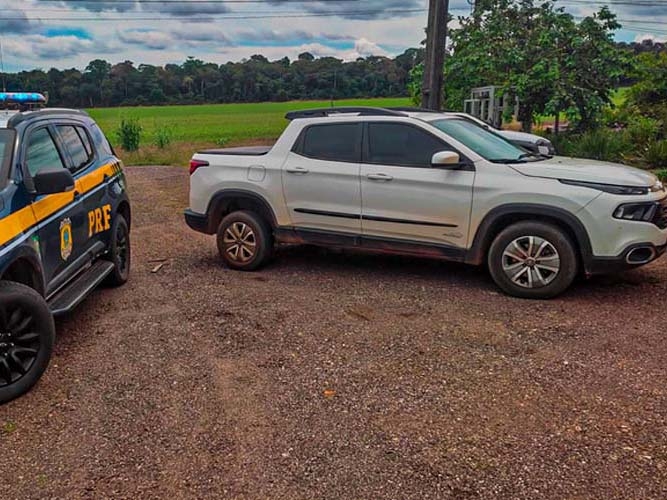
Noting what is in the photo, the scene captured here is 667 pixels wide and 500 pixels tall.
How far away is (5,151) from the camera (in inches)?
173

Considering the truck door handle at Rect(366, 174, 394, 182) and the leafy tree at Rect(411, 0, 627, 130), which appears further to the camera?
the leafy tree at Rect(411, 0, 627, 130)

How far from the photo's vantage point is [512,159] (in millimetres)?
5961

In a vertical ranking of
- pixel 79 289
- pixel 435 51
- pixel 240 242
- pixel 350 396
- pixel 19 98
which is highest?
pixel 435 51

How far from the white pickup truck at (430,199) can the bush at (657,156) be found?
7390 mm

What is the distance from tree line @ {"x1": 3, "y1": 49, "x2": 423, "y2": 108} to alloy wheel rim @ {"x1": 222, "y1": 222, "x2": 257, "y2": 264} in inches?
546

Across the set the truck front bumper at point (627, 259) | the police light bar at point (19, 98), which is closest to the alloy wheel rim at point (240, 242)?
the police light bar at point (19, 98)

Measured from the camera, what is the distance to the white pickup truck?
540 cm

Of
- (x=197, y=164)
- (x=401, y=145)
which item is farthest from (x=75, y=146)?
(x=401, y=145)

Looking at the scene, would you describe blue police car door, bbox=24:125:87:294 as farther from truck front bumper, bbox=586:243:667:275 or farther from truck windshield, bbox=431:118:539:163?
truck front bumper, bbox=586:243:667:275

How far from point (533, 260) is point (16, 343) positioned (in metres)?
4.15

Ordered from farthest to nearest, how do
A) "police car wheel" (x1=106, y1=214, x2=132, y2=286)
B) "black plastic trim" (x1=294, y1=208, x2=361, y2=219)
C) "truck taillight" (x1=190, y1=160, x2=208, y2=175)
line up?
"truck taillight" (x1=190, y1=160, x2=208, y2=175) < "black plastic trim" (x1=294, y1=208, x2=361, y2=219) < "police car wheel" (x1=106, y1=214, x2=132, y2=286)

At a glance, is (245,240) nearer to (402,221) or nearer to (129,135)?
(402,221)

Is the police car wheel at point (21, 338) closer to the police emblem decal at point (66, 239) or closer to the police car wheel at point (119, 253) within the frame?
the police emblem decal at point (66, 239)

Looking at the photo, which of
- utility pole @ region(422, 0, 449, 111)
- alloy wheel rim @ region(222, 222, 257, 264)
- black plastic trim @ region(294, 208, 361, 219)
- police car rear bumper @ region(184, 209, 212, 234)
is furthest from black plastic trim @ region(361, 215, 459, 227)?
utility pole @ region(422, 0, 449, 111)
